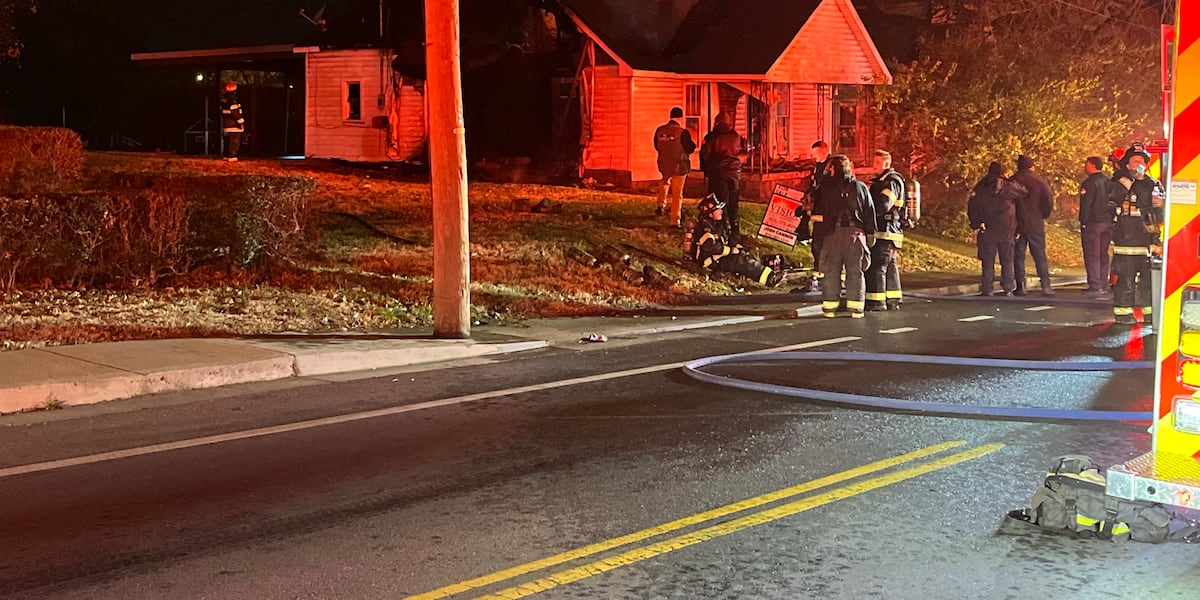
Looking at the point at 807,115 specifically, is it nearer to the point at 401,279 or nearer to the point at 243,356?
the point at 401,279

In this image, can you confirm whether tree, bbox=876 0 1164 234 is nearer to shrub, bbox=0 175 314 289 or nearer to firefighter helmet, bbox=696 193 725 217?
firefighter helmet, bbox=696 193 725 217

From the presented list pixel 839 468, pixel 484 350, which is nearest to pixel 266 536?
pixel 839 468

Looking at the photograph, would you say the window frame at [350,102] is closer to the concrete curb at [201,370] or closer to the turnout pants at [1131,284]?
the concrete curb at [201,370]

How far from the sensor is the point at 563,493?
20.2 feet

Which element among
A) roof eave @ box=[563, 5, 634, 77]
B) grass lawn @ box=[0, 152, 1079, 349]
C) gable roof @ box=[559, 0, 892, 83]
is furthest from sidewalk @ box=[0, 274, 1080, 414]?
gable roof @ box=[559, 0, 892, 83]

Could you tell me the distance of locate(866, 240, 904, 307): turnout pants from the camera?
14.1m

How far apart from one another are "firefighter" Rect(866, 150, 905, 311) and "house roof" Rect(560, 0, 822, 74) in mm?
13649

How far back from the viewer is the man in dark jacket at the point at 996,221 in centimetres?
1630

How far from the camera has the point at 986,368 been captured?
10.2m

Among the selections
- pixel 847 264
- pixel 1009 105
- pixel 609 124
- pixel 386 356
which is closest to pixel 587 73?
pixel 609 124

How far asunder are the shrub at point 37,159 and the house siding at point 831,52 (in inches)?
648

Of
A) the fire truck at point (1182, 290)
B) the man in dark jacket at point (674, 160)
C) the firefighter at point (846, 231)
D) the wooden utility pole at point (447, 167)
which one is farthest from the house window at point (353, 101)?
the fire truck at point (1182, 290)

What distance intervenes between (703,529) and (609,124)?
2360cm

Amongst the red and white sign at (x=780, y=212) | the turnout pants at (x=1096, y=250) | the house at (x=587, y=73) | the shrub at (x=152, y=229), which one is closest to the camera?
the shrub at (x=152, y=229)
